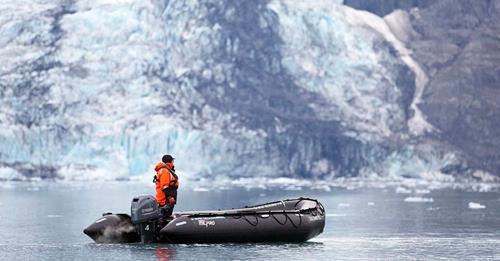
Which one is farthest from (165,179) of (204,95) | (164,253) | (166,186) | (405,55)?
(405,55)

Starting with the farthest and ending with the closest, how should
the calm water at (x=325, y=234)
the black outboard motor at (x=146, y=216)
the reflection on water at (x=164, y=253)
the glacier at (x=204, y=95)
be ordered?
the glacier at (x=204, y=95), the black outboard motor at (x=146, y=216), the calm water at (x=325, y=234), the reflection on water at (x=164, y=253)

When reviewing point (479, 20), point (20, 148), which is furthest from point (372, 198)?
point (479, 20)

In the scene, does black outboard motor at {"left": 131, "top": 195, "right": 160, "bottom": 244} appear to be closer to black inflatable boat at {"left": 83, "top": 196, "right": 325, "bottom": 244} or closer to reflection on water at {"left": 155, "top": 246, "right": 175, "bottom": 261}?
black inflatable boat at {"left": 83, "top": 196, "right": 325, "bottom": 244}

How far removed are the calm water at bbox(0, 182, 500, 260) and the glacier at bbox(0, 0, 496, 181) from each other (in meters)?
28.8

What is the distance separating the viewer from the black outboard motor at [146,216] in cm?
2897

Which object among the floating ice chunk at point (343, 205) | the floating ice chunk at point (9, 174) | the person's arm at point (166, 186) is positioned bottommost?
the floating ice chunk at point (343, 205)

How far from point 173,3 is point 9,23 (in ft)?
48.0

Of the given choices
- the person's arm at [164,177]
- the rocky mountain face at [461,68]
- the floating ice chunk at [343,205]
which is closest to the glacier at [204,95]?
the rocky mountain face at [461,68]

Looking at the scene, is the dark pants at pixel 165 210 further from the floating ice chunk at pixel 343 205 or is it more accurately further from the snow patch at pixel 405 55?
the snow patch at pixel 405 55

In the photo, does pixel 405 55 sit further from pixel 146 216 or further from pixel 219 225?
pixel 146 216

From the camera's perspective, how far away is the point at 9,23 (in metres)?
104

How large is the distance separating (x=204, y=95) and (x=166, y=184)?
256 ft

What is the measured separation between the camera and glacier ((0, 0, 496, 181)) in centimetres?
9394

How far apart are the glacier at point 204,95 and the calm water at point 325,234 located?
28.8 m
